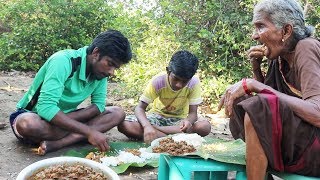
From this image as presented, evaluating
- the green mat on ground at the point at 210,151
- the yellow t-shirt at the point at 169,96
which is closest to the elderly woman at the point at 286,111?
the green mat on ground at the point at 210,151

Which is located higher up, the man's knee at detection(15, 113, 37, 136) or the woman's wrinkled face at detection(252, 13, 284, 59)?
the woman's wrinkled face at detection(252, 13, 284, 59)

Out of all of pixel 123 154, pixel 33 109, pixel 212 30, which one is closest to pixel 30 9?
pixel 212 30

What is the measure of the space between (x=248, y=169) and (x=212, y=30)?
451 cm

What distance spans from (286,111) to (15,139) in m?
2.70

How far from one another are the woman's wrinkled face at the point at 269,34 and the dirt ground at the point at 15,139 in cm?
140

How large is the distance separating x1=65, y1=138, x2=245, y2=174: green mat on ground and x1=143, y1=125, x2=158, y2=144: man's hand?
79 mm

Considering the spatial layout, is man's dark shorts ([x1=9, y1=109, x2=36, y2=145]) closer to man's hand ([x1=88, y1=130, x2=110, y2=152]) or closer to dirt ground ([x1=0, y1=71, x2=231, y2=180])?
dirt ground ([x1=0, y1=71, x2=231, y2=180])

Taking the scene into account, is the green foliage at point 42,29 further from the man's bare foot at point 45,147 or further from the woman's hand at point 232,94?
the woman's hand at point 232,94

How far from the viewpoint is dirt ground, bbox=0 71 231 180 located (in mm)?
3225

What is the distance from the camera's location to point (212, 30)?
6539 mm

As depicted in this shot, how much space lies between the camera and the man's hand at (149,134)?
151 inches

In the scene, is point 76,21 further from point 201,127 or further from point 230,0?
point 201,127

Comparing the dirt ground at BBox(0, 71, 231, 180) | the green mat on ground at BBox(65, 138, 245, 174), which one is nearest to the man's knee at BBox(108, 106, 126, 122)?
the green mat on ground at BBox(65, 138, 245, 174)

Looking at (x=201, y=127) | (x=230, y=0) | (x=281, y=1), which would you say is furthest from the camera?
(x=230, y=0)
